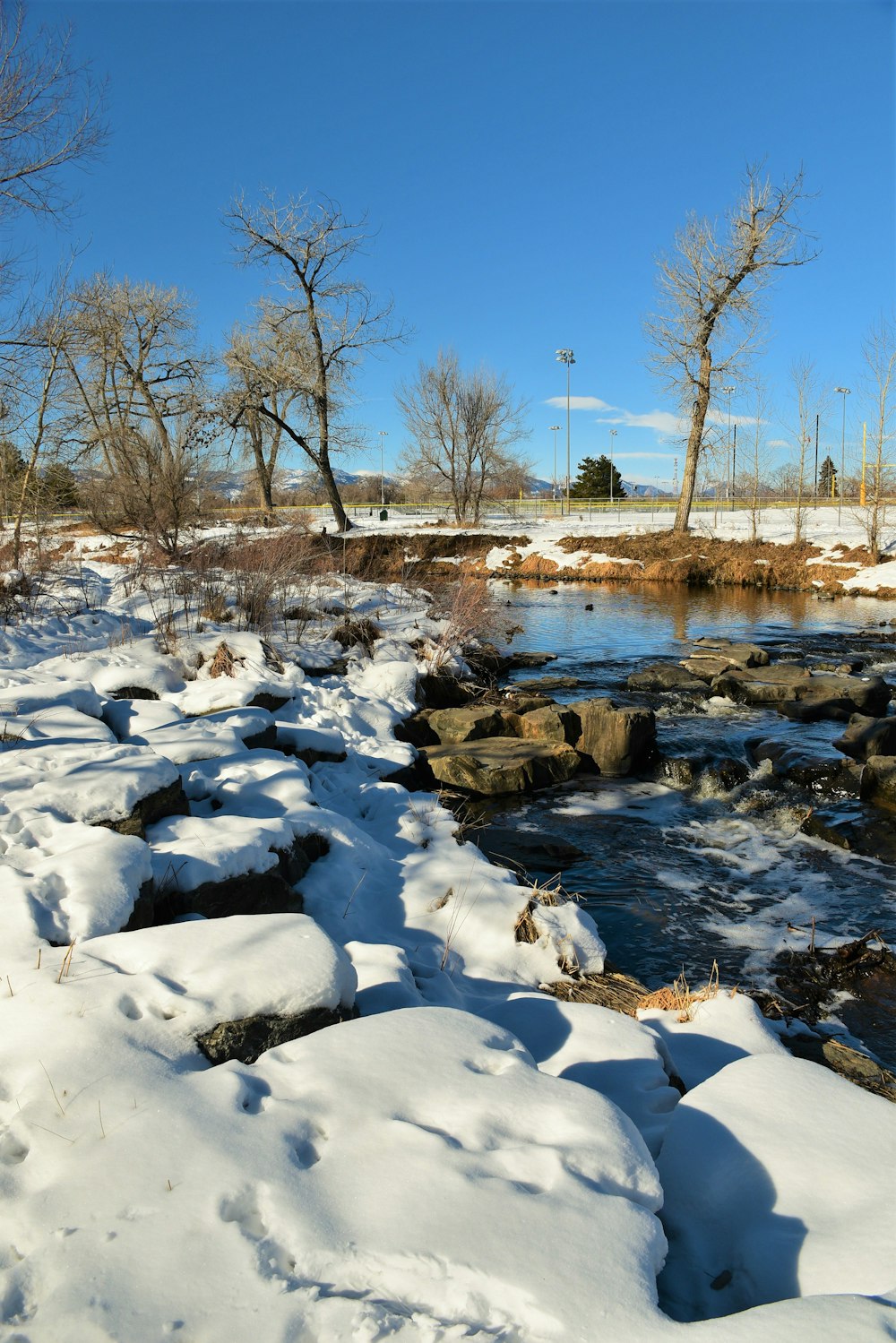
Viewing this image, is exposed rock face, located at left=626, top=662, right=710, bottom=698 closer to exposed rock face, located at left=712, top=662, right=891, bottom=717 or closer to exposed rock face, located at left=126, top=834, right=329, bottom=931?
exposed rock face, located at left=712, top=662, right=891, bottom=717

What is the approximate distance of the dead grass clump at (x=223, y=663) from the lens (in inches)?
376

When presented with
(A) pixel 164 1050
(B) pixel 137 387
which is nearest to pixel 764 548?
(B) pixel 137 387

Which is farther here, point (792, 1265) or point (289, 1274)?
point (792, 1265)

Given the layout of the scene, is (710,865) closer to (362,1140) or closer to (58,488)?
(362,1140)

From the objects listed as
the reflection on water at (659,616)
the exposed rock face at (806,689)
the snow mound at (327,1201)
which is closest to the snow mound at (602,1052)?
the snow mound at (327,1201)

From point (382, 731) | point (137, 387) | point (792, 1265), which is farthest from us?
point (137, 387)

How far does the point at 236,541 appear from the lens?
562 inches

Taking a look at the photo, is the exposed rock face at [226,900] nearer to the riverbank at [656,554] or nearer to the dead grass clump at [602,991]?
the dead grass clump at [602,991]

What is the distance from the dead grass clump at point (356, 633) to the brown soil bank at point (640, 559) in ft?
33.5

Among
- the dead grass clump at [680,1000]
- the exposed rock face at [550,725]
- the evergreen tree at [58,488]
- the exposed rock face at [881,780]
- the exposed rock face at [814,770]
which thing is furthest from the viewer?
the evergreen tree at [58,488]

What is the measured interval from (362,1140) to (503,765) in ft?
22.1

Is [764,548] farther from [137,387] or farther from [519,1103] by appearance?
[519,1103]

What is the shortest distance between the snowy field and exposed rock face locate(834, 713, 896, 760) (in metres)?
6.33

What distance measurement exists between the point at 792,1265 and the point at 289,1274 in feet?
4.87
